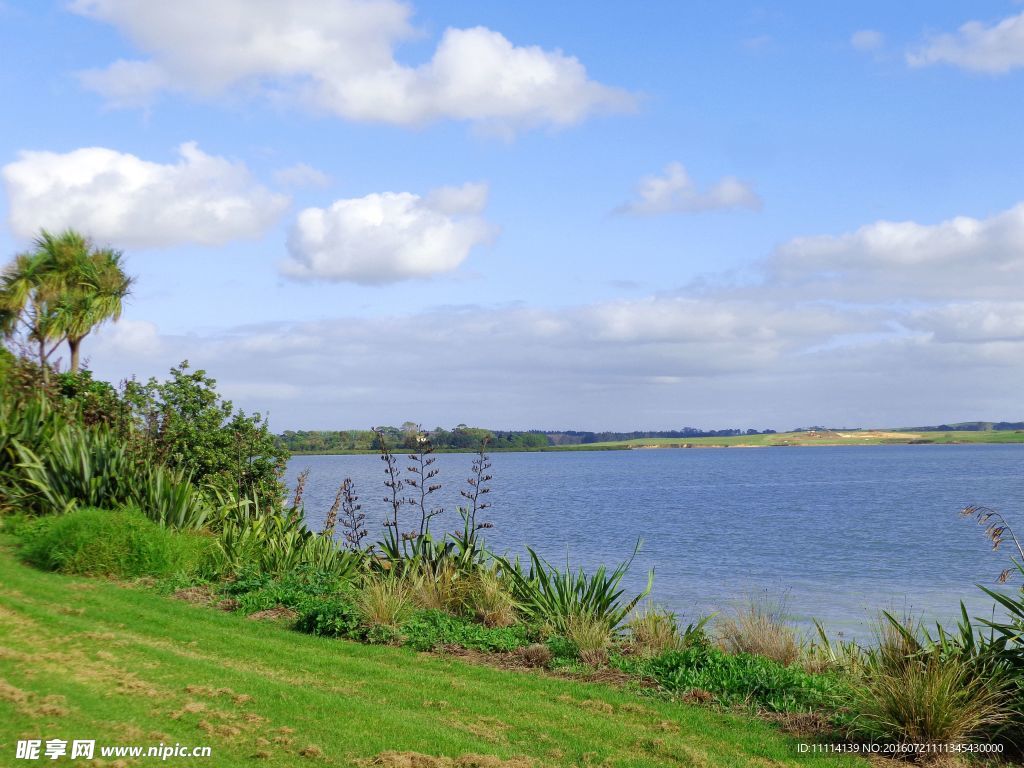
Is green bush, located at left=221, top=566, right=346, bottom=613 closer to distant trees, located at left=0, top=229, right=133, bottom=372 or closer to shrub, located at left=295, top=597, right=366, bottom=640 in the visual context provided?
shrub, located at left=295, top=597, right=366, bottom=640

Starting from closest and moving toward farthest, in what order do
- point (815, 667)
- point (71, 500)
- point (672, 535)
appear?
point (815, 667), point (71, 500), point (672, 535)

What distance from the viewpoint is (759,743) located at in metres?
7.04

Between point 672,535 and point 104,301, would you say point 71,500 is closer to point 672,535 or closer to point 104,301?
point 104,301

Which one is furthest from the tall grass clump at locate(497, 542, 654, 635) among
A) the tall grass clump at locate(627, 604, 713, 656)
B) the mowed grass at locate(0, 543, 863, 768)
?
the mowed grass at locate(0, 543, 863, 768)

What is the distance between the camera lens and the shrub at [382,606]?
1038 centimetres

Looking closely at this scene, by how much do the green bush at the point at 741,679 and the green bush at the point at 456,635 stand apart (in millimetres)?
1413

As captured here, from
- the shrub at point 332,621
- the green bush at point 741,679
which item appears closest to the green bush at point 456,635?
the shrub at point 332,621

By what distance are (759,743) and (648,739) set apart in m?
0.90

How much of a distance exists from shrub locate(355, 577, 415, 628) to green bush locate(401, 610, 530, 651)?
16 cm

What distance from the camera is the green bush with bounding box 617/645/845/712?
8.03m

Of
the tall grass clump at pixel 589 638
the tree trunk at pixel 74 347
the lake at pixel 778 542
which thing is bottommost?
the lake at pixel 778 542

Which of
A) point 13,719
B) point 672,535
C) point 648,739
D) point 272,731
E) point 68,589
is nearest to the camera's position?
point 13,719

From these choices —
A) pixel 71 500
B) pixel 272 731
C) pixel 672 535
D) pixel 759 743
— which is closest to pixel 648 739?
pixel 759 743

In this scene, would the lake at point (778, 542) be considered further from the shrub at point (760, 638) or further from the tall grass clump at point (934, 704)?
the tall grass clump at point (934, 704)
